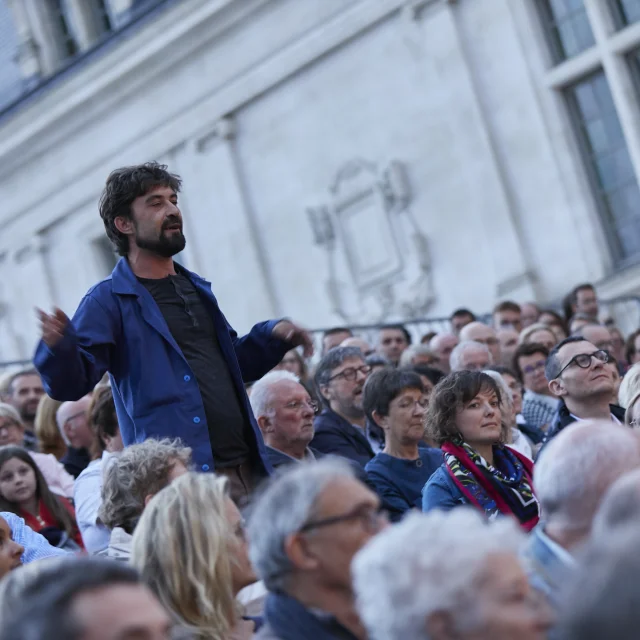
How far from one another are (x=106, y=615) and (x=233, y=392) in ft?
9.26

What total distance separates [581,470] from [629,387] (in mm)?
3442

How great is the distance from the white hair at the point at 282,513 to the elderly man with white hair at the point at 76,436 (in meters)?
5.07

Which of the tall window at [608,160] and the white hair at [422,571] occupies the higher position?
the tall window at [608,160]

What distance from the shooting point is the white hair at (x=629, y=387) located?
727cm

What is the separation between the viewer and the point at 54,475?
834 cm

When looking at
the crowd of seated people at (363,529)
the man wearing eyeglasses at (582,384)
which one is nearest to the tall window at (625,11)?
the crowd of seated people at (363,529)

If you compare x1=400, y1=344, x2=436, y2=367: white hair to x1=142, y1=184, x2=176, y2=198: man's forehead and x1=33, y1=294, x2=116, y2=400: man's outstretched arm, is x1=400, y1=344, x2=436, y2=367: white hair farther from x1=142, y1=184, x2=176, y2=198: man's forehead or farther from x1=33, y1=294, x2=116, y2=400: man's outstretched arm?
x1=33, y1=294, x2=116, y2=400: man's outstretched arm

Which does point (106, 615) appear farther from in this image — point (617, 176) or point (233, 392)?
point (617, 176)

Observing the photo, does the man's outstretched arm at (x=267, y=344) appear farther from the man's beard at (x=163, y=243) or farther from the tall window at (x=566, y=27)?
the tall window at (x=566, y=27)

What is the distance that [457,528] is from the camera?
10.8 feet

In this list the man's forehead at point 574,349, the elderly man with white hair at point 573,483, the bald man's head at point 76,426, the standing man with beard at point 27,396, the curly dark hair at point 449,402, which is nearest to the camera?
the elderly man with white hair at point 573,483

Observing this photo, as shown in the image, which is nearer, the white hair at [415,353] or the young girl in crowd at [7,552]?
the young girl in crowd at [7,552]

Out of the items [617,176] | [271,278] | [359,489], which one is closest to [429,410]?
[359,489]

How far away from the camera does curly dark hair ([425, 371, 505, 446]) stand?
661 cm
